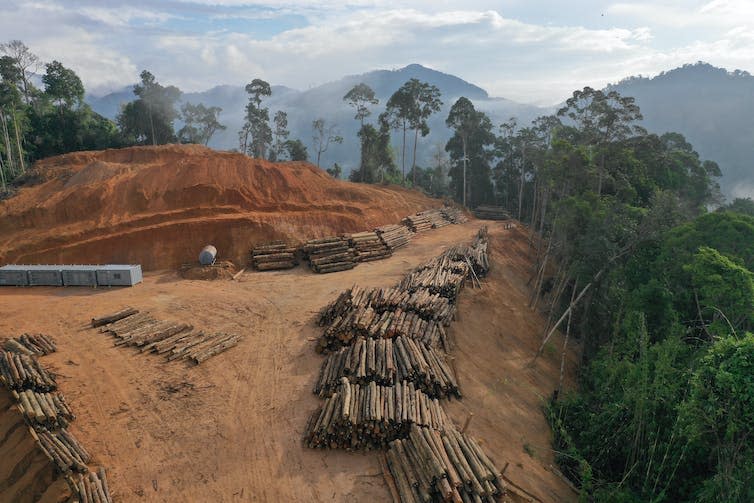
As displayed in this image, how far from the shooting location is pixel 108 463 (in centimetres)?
1125

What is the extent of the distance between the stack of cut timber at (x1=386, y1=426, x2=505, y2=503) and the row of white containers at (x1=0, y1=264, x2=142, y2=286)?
60.0 ft

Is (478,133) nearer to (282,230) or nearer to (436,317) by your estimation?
(282,230)

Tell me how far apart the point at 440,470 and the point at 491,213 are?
4106cm

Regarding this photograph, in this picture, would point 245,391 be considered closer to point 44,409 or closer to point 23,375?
point 44,409

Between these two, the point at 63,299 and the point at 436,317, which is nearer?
the point at 436,317

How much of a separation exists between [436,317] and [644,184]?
1835cm

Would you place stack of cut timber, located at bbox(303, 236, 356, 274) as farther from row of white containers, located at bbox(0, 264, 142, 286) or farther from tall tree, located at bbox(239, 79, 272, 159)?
tall tree, located at bbox(239, 79, 272, 159)

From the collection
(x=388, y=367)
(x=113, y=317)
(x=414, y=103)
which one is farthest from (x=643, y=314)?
(x=414, y=103)

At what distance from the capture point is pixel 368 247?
29.8 meters

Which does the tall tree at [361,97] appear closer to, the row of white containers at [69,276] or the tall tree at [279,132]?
the tall tree at [279,132]

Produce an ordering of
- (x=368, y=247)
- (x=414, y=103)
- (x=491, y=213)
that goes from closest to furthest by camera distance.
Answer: (x=368, y=247) → (x=491, y=213) → (x=414, y=103)

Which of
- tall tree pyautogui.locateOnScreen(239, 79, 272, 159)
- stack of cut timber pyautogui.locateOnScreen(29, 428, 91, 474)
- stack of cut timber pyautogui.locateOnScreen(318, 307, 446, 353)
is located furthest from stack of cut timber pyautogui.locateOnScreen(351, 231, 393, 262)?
tall tree pyautogui.locateOnScreen(239, 79, 272, 159)

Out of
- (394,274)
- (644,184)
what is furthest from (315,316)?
(644,184)

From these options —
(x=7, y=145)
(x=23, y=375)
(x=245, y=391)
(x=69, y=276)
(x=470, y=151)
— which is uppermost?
(x=7, y=145)
